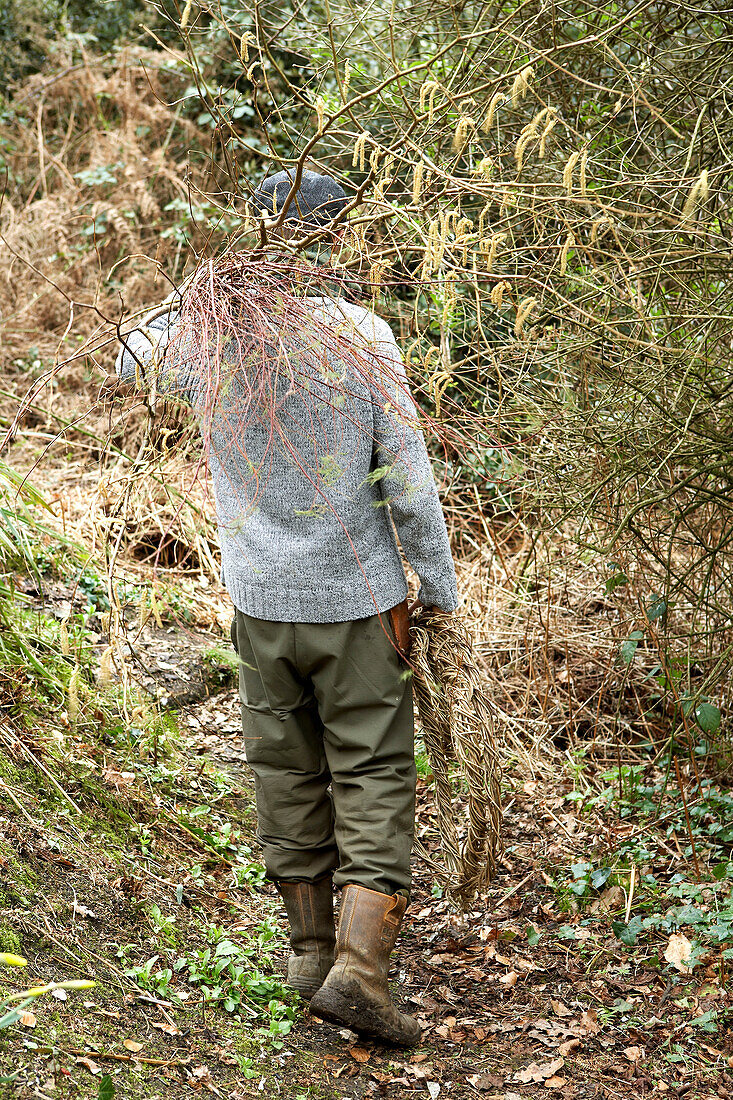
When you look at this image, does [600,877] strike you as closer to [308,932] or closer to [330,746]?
[308,932]

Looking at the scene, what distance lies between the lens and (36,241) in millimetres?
8102

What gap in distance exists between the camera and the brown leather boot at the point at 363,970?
273cm

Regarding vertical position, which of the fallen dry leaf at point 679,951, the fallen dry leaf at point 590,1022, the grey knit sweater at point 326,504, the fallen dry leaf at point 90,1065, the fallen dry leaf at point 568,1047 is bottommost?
the fallen dry leaf at point 590,1022

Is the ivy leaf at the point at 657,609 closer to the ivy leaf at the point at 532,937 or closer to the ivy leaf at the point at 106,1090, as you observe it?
the ivy leaf at the point at 532,937

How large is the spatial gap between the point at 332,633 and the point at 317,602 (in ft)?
0.35

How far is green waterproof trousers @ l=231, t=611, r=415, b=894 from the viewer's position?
2.86 meters

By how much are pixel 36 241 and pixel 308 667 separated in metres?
6.57

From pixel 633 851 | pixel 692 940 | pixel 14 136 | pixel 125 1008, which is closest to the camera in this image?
pixel 125 1008

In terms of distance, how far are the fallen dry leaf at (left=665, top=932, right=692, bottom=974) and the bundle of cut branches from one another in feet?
2.44

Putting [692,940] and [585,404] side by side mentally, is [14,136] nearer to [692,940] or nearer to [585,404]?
[585,404]

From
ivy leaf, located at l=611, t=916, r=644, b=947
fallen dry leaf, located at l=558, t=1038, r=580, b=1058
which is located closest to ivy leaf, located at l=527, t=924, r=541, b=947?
ivy leaf, located at l=611, t=916, r=644, b=947

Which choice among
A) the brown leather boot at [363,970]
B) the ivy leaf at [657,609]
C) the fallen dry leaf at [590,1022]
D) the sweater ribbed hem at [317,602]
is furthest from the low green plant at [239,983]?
the ivy leaf at [657,609]

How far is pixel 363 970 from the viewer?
2.76m

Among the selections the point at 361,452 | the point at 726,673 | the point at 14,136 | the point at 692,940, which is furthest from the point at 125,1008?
the point at 14,136
